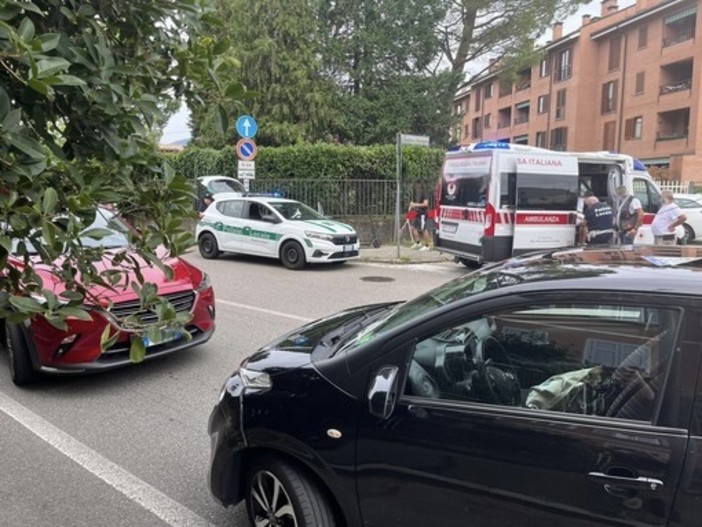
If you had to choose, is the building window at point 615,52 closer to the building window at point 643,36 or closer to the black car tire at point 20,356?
the building window at point 643,36

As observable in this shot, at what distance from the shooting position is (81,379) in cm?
535

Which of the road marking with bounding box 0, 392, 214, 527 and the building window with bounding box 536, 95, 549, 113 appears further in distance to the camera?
the building window with bounding box 536, 95, 549, 113

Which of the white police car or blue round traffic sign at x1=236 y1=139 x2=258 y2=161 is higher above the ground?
blue round traffic sign at x1=236 y1=139 x2=258 y2=161

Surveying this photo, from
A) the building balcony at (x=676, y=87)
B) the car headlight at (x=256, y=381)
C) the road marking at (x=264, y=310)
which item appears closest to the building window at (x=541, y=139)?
the building balcony at (x=676, y=87)

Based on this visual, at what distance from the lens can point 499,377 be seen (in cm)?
246

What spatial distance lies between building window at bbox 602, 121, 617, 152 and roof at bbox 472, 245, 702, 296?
4264 centimetres

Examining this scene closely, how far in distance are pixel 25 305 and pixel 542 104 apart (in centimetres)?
5145

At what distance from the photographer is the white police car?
1231 centimetres

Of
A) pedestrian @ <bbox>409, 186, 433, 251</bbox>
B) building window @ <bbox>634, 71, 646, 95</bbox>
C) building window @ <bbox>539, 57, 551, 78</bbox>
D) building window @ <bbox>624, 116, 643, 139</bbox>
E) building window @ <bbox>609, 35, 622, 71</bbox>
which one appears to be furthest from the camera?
building window @ <bbox>539, 57, 551, 78</bbox>

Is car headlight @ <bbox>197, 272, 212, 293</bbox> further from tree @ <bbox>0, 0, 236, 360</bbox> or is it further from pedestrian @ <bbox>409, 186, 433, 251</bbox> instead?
pedestrian @ <bbox>409, 186, 433, 251</bbox>

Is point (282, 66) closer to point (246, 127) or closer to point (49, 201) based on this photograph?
point (246, 127)

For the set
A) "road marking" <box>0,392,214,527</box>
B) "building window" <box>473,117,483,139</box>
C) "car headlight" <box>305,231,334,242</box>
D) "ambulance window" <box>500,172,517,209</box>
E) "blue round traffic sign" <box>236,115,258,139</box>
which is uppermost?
"building window" <box>473,117,483,139</box>

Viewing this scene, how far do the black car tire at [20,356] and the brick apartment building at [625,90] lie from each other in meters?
27.0

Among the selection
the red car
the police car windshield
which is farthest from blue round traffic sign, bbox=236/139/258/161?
the red car
